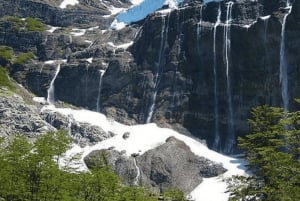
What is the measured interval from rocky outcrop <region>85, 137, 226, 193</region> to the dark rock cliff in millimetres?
8902

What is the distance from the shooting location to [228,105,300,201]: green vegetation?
22.8m

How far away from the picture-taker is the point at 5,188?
25.2 meters

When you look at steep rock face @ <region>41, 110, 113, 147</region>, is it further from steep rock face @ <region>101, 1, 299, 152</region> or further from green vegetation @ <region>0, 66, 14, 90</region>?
green vegetation @ <region>0, 66, 14, 90</region>

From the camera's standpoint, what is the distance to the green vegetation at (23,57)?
131 metres

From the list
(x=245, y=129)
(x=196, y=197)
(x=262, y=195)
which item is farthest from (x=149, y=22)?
(x=262, y=195)

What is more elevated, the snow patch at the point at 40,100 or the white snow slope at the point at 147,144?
the snow patch at the point at 40,100

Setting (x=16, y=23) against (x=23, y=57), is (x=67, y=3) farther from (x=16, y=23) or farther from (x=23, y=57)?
Result: (x=23, y=57)

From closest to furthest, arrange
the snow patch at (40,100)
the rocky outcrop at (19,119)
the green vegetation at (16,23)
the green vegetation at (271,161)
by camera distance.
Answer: the green vegetation at (271,161)
the rocky outcrop at (19,119)
the snow patch at (40,100)
the green vegetation at (16,23)

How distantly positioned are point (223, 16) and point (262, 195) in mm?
81918

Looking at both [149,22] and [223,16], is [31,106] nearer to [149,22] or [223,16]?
[149,22]

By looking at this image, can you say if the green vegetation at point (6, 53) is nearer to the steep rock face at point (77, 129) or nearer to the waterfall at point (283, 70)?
the steep rock face at point (77, 129)

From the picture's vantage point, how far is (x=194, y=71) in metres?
104

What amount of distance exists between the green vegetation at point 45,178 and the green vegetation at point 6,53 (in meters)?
108

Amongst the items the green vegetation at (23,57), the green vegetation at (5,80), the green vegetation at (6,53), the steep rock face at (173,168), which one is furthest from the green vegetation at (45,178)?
the green vegetation at (6,53)
